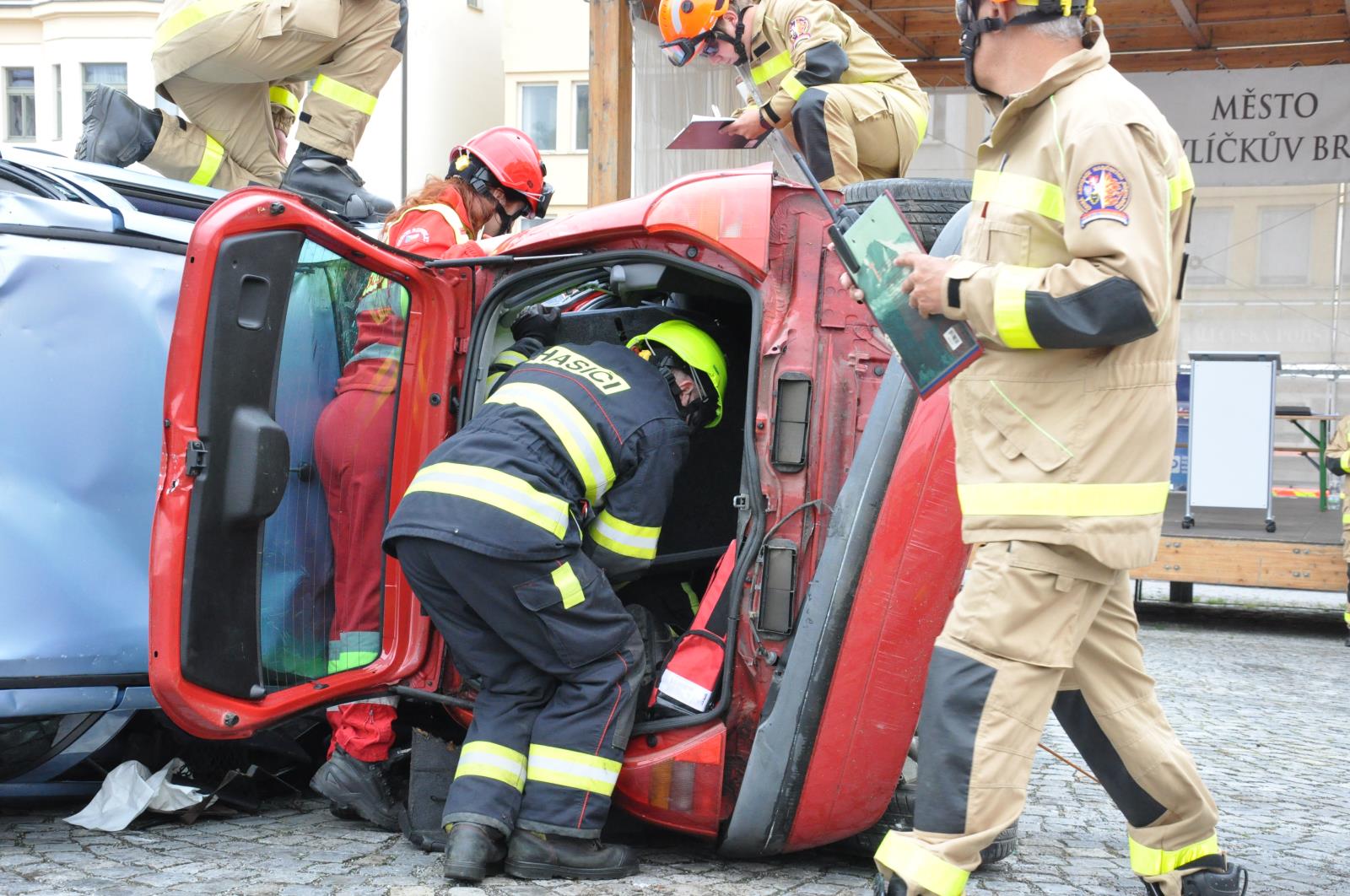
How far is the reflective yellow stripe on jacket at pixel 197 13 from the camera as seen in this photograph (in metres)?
4.60

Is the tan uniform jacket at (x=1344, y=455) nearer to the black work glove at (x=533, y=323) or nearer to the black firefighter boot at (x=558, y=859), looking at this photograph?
the black work glove at (x=533, y=323)

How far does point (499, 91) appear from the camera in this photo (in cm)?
779

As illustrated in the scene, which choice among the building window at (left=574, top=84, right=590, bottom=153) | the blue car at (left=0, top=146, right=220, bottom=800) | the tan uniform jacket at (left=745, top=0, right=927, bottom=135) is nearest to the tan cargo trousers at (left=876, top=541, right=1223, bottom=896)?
the blue car at (left=0, top=146, right=220, bottom=800)

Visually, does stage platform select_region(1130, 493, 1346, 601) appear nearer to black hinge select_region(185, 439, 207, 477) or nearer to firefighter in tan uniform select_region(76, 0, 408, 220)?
firefighter in tan uniform select_region(76, 0, 408, 220)

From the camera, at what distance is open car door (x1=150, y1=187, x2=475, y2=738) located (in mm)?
2742

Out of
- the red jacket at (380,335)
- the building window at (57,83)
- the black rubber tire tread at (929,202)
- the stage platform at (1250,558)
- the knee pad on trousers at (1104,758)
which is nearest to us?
the knee pad on trousers at (1104,758)

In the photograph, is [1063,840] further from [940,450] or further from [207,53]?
[207,53]

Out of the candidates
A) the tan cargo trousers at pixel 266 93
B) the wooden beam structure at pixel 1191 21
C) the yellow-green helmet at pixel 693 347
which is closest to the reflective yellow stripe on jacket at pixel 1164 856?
the yellow-green helmet at pixel 693 347

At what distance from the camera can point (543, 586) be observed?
116 inches

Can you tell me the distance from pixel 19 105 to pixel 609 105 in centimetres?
2609

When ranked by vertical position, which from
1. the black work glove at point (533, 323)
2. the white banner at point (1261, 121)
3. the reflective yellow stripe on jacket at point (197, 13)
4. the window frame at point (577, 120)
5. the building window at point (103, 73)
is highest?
the building window at point (103, 73)

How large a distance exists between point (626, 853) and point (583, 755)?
257mm

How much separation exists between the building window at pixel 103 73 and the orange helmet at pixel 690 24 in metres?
26.1

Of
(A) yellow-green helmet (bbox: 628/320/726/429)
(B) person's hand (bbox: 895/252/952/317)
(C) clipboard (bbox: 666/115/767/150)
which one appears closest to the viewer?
(B) person's hand (bbox: 895/252/952/317)
